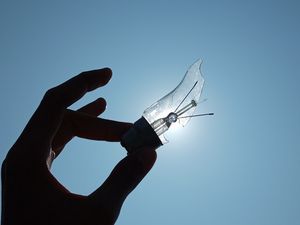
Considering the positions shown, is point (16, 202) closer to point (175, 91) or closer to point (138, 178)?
point (138, 178)

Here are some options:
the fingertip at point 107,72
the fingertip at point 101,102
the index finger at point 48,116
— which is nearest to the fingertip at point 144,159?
the index finger at point 48,116

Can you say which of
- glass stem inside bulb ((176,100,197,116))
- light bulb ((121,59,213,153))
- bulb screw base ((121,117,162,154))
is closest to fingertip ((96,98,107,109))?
light bulb ((121,59,213,153))

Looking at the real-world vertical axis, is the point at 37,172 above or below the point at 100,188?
above

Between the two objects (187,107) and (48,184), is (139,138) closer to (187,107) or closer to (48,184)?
(48,184)

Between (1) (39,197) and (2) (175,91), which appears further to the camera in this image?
(2) (175,91)

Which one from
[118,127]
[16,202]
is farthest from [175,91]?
[16,202]

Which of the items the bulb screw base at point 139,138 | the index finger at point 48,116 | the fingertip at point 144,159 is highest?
the index finger at point 48,116

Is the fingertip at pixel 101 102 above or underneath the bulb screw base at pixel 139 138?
above

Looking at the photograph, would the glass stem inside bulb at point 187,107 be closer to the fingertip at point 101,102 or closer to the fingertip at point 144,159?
the fingertip at point 101,102

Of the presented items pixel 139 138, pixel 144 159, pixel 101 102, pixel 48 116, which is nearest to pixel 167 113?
pixel 101 102
